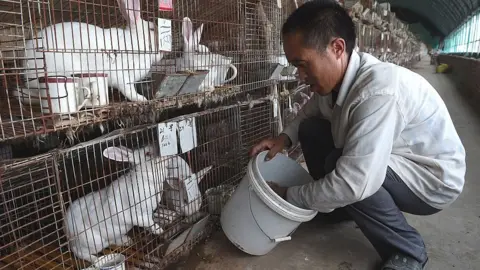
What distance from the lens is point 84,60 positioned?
1232mm


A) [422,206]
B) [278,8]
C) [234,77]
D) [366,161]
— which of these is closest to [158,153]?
[234,77]

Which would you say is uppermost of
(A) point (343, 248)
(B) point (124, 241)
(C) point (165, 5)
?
(C) point (165, 5)

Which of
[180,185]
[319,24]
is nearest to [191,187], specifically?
[180,185]

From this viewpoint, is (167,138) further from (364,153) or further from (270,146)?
(364,153)

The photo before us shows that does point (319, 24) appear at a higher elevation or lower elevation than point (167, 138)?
higher

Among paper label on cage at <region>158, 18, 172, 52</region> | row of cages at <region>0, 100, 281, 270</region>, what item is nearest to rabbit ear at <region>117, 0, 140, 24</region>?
paper label on cage at <region>158, 18, 172, 52</region>

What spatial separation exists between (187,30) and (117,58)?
1.30 ft

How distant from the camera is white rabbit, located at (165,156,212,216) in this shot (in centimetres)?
172

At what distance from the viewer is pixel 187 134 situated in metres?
1.61

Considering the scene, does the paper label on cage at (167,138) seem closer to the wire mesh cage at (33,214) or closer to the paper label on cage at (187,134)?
the paper label on cage at (187,134)

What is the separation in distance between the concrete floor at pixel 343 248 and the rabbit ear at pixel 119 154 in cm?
54

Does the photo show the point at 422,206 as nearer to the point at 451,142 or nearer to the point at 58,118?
the point at 451,142

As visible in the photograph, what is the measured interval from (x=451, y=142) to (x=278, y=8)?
149 cm

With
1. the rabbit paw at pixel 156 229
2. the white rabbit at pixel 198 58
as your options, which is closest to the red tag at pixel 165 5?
the white rabbit at pixel 198 58
